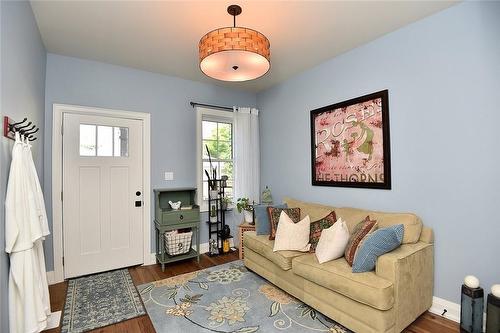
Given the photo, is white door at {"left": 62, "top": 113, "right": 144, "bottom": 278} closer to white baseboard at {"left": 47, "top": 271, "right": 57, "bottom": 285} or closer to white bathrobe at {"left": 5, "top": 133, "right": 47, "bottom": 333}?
white baseboard at {"left": 47, "top": 271, "right": 57, "bottom": 285}

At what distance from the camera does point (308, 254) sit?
Answer: 253 cm

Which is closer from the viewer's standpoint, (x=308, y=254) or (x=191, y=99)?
(x=308, y=254)

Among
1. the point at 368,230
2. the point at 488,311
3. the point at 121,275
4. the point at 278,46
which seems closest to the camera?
the point at 488,311

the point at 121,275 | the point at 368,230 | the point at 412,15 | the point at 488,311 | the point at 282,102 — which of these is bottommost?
the point at 121,275

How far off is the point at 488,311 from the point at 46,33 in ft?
14.7

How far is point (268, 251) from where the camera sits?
2738 mm

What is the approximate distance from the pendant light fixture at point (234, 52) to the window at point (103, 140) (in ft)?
6.13

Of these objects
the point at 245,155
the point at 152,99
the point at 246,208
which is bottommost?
the point at 246,208

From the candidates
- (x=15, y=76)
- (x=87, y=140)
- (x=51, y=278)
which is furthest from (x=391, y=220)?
(x=51, y=278)

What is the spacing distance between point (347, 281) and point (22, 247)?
2.26 meters

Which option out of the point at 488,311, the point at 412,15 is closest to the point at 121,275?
the point at 488,311

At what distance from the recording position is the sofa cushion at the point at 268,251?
2.50 m

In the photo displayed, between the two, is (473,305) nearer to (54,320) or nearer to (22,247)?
(22,247)

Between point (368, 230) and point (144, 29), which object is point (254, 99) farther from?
point (368, 230)
